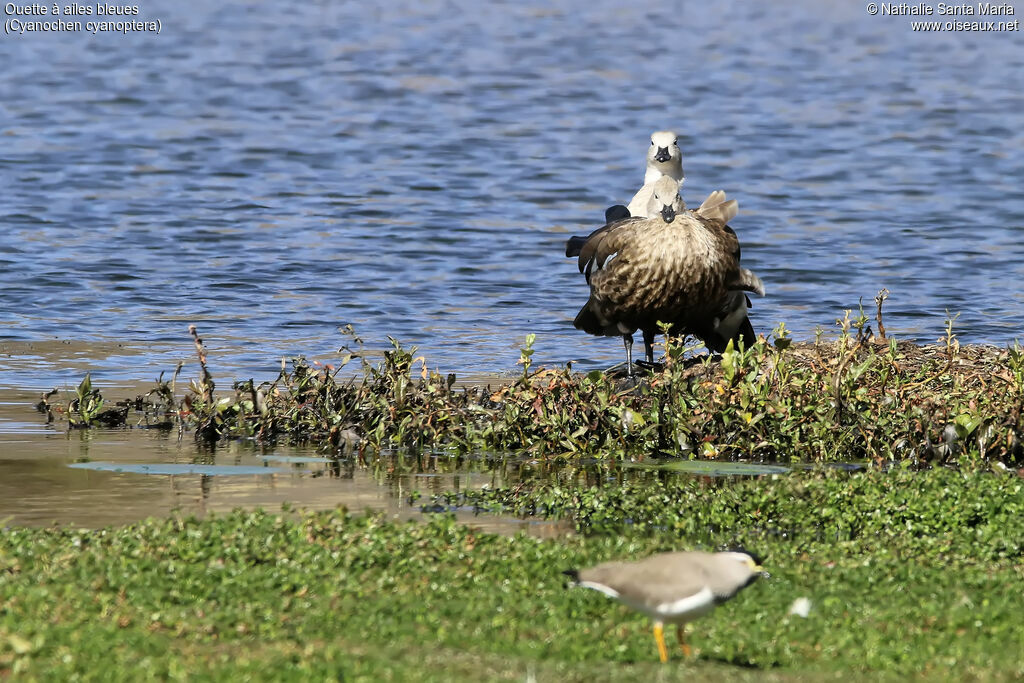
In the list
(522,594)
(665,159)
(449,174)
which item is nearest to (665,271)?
(665,159)

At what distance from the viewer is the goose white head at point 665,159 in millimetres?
12953

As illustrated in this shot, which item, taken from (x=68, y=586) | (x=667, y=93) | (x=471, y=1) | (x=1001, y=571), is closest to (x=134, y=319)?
(x=68, y=586)

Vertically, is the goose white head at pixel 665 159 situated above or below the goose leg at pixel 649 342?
above

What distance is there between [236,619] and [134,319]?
1009 centimetres

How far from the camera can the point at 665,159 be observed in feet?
42.4

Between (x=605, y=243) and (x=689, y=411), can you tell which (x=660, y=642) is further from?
(x=605, y=243)

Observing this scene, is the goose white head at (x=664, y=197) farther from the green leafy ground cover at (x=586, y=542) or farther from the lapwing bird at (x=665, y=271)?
the green leafy ground cover at (x=586, y=542)

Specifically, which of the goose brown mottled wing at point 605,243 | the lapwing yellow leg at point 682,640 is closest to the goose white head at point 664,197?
the goose brown mottled wing at point 605,243

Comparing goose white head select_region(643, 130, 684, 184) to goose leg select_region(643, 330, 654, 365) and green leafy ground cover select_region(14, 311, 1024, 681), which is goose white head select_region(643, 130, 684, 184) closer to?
goose leg select_region(643, 330, 654, 365)

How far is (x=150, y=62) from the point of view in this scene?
36344 millimetres

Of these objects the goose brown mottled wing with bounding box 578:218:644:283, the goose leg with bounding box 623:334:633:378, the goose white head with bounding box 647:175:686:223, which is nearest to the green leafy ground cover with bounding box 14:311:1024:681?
the goose leg with bounding box 623:334:633:378

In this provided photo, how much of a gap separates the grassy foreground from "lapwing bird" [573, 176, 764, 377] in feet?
8.85

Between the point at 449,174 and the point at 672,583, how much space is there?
64.0 feet

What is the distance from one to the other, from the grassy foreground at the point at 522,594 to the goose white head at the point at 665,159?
385 cm
